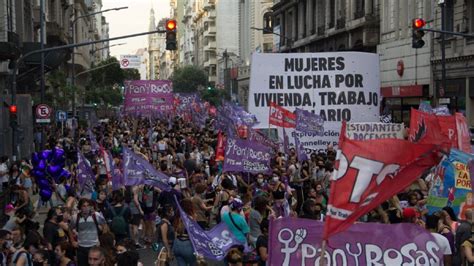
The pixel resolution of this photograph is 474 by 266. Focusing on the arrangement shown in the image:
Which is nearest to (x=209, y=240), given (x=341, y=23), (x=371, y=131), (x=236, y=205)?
(x=236, y=205)

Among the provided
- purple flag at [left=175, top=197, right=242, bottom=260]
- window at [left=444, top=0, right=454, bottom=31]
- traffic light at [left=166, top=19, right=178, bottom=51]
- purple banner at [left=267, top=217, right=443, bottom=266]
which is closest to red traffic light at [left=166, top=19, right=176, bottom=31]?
traffic light at [left=166, top=19, right=178, bottom=51]

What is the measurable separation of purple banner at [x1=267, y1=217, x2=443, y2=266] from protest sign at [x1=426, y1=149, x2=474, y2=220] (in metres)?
4.25

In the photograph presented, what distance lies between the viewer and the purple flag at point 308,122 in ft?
65.4

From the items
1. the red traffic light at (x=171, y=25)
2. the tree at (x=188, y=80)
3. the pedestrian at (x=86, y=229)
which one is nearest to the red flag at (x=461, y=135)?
the pedestrian at (x=86, y=229)

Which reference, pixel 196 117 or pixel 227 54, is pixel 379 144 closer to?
pixel 196 117

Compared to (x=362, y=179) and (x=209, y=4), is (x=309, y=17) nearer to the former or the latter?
(x=362, y=179)

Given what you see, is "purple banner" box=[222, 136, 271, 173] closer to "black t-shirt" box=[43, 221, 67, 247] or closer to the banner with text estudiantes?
the banner with text estudiantes

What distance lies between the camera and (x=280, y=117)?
67.7 feet

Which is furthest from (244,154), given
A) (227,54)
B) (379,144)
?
(227,54)

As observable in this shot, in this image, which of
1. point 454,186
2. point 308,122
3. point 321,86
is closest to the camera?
point 454,186

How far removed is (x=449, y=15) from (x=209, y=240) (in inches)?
1086

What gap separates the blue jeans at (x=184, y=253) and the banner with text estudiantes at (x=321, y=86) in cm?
1100

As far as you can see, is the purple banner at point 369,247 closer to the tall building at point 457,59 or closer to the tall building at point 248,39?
the tall building at point 457,59

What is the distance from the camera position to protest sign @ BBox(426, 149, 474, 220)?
11.6 meters
